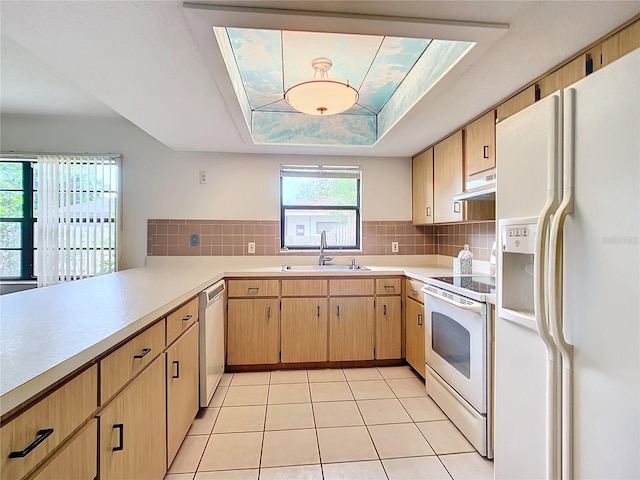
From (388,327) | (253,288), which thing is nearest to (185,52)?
(253,288)

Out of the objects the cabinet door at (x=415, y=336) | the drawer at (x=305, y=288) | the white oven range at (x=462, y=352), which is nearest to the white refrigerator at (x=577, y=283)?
the white oven range at (x=462, y=352)

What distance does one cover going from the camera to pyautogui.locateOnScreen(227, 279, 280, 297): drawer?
2.64 meters

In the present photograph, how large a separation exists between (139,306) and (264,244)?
193 centimetres

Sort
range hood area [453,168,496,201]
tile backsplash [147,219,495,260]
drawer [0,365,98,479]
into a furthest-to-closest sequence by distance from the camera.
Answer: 1. tile backsplash [147,219,495,260]
2. range hood area [453,168,496,201]
3. drawer [0,365,98,479]

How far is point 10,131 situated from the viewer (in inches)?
117

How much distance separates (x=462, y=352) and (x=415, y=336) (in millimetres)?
752

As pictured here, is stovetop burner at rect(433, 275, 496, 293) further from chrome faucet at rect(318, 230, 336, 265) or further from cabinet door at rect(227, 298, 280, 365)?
cabinet door at rect(227, 298, 280, 365)

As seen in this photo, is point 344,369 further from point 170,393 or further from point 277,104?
point 277,104

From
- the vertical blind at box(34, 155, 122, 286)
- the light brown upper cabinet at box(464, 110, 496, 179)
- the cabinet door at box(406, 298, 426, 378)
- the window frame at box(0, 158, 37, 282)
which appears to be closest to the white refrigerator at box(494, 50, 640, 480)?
the light brown upper cabinet at box(464, 110, 496, 179)

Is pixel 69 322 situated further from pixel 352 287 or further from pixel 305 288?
pixel 352 287

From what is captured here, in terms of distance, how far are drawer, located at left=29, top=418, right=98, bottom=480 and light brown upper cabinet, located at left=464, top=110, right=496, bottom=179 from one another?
7.70 ft

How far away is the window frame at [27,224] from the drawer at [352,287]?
2.94m

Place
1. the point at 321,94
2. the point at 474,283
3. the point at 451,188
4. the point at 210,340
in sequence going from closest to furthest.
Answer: the point at 321,94 < the point at 474,283 < the point at 210,340 < the point at 451,188

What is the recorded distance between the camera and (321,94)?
1780 mm
